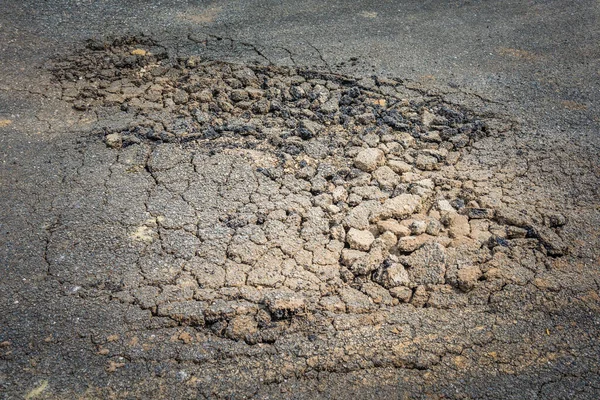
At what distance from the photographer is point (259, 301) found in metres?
3.11

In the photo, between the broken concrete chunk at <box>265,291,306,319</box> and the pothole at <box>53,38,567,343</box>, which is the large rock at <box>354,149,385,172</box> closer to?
the pothole at <box>53,38,567,343</box>

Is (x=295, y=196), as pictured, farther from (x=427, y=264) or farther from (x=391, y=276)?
(x=427, y=264)

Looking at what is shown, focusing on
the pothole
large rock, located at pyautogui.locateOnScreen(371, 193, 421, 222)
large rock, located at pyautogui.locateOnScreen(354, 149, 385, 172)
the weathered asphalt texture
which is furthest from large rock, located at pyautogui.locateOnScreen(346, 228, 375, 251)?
large rock, located at pyautogui.locateOnScreen(354, 149, 385, 172)

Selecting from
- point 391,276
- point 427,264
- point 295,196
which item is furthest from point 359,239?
point 295,196

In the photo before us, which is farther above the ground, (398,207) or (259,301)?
(398,207)

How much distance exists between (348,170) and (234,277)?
1382 mm

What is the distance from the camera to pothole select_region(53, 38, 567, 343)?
3.18m

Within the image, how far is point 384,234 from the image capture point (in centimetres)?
350

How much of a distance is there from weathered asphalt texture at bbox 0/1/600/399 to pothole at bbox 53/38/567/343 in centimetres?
8

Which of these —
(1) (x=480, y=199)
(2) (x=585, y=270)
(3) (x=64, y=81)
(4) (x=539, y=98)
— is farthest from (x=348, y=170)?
(3) (x=64, y=81)

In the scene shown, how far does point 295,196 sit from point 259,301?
996 mm

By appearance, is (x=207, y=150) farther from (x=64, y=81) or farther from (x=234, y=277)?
(x=64, y=81)

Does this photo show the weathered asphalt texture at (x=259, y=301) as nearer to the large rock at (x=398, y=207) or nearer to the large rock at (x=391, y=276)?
the large rock at (x=391, y=276)

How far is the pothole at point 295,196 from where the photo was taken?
3.18 metres
